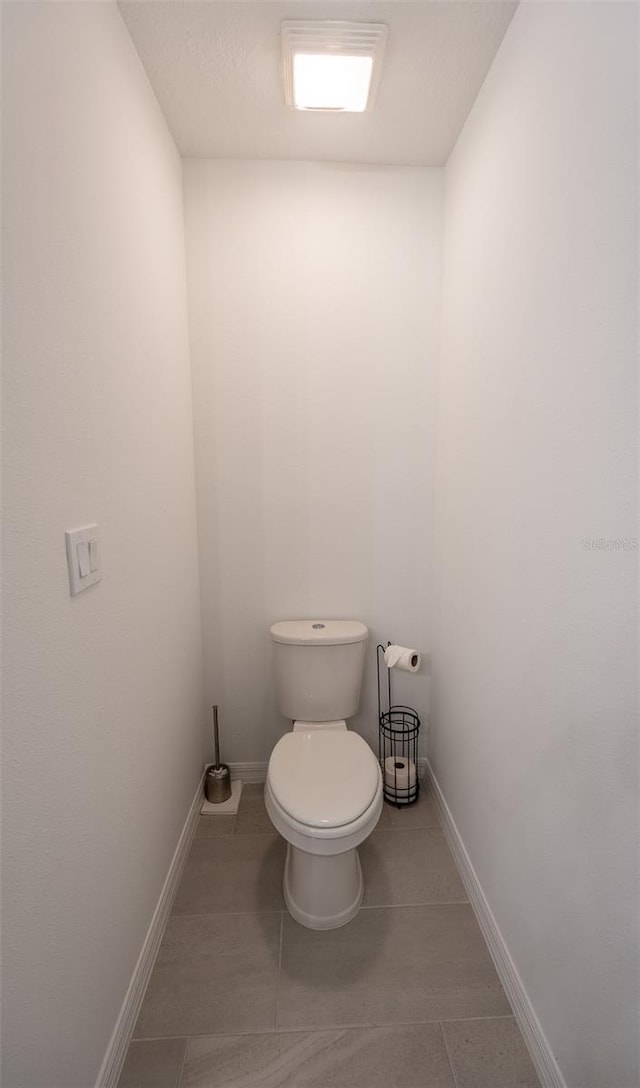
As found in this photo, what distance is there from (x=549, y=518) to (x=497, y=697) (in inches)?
21.2

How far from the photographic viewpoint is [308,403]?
1718 millimetres

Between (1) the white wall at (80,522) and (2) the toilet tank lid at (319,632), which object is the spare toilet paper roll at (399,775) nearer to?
(2) the toilet tank lid at (319,632)

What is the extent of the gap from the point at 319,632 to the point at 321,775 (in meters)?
0.51

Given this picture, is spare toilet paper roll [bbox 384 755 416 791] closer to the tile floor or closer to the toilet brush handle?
the tile floor

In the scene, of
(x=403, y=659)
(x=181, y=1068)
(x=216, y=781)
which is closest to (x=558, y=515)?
(x=403, y=659)

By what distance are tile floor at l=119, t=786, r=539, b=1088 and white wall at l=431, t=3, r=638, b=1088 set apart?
16 cm

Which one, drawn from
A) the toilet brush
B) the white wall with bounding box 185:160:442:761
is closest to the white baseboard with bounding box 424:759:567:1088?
the white wall with bounding box 185:160:442:761

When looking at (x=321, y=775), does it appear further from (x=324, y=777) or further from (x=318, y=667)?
(x=318, y=667)

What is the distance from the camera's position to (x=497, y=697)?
1.23 m

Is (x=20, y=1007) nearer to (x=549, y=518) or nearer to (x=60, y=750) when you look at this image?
(x=60, y=750)

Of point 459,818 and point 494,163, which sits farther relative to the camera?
point 459,818

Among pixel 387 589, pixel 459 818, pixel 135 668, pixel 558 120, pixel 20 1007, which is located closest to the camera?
pixel 20 1007

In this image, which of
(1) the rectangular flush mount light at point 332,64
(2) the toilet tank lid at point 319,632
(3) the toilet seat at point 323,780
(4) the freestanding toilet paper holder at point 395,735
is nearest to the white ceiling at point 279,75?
(1) the rectangular flush mount light at point 332,64

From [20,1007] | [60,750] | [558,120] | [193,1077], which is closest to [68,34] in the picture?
[558,120]
